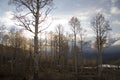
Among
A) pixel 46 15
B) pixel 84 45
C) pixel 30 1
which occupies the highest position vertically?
pixel 30 1

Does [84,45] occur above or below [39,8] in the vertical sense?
below

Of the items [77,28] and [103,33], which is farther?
[77,28]

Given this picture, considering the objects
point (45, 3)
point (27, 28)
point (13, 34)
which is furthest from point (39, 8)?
point (13, 34)

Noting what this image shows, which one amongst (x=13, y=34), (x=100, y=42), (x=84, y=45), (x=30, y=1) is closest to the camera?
(x=30, y=1)

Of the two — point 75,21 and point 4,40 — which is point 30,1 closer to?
point 75,21

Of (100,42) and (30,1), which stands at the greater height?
(30,1)

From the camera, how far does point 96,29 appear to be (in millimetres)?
34906

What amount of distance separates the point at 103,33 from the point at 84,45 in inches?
557

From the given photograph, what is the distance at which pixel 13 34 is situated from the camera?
57.5 metres

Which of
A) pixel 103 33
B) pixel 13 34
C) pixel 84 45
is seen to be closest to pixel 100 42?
pixel 103 33

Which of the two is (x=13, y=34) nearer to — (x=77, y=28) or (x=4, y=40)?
(x=4, y=40)

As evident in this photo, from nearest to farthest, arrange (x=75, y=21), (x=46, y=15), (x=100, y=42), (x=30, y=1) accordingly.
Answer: (x=30, y=1)
(x=46, y=15)
(x=100, y=42)
(x=75, y=21)

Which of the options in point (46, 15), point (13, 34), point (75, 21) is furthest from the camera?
point (13, 34)

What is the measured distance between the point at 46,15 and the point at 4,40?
47.3 metres
